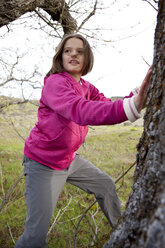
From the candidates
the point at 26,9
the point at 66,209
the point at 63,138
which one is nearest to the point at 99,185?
the point at 63,138

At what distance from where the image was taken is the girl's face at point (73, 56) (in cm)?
209

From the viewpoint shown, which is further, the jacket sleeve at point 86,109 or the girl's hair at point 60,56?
the girl's hair at point 60,56

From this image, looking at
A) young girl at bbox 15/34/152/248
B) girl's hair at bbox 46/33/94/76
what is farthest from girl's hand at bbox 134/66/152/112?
girl's hair at bbox 46/33/94/76

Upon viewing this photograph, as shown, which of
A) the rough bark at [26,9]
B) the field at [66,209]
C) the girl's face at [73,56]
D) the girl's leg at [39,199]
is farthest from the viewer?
the rough bark at [26,9]

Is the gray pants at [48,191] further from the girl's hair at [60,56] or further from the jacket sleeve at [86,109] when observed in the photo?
the girl's hair at [60,56]

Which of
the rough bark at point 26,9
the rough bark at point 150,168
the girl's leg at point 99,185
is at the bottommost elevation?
the girl's leg at point 99,185

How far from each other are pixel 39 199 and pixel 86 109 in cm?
102

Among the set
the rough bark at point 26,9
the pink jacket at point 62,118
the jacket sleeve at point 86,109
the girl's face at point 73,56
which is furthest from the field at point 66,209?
the rough bark at point 26,9

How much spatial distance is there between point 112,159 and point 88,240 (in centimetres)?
387

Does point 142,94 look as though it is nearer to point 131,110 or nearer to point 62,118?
point 131,110

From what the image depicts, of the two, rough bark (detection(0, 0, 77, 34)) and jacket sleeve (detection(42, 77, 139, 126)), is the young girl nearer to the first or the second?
jacket sleeve (detection(42, 77, 139, 126))

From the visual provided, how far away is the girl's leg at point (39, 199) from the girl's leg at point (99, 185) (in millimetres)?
269

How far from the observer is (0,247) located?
2.46m

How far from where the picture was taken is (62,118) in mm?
1881
